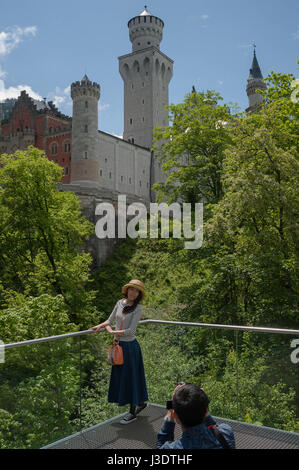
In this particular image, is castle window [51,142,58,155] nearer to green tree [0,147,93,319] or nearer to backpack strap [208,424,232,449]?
green tree [0,147,93,319]

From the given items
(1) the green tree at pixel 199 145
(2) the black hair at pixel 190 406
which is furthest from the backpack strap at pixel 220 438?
(1) the green tree at pixel 199 145

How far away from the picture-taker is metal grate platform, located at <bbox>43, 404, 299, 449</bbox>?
4.46 meters

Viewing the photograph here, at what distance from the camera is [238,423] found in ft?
16.3

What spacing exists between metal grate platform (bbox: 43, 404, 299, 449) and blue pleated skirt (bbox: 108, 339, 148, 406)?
0.28 metres

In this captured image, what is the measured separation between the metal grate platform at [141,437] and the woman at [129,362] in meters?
0.21

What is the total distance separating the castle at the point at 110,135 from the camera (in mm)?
47750

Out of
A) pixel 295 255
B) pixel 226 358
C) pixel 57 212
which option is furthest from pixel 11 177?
pixel 226 358

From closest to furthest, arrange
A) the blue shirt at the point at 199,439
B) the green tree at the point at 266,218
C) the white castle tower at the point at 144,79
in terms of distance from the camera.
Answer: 1. the blue shirt at the point at 199,439
2. the green tree at the point at 266,218
3. the white castle tower at the point at 144,79

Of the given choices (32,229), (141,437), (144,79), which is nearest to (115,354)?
(141,437)

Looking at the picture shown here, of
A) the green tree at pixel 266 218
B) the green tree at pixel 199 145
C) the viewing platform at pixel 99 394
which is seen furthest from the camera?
the green tree at pixel 199 145

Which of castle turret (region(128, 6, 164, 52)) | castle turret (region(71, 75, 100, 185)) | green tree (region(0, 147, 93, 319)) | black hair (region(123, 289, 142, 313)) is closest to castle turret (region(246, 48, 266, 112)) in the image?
castle turret (region(128, 6, 164, 52))

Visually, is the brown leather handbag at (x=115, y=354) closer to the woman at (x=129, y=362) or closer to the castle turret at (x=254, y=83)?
the woman at (x=129, y=362)

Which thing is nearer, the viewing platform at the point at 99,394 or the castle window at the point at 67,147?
the viewing platform at the point at 99,394
